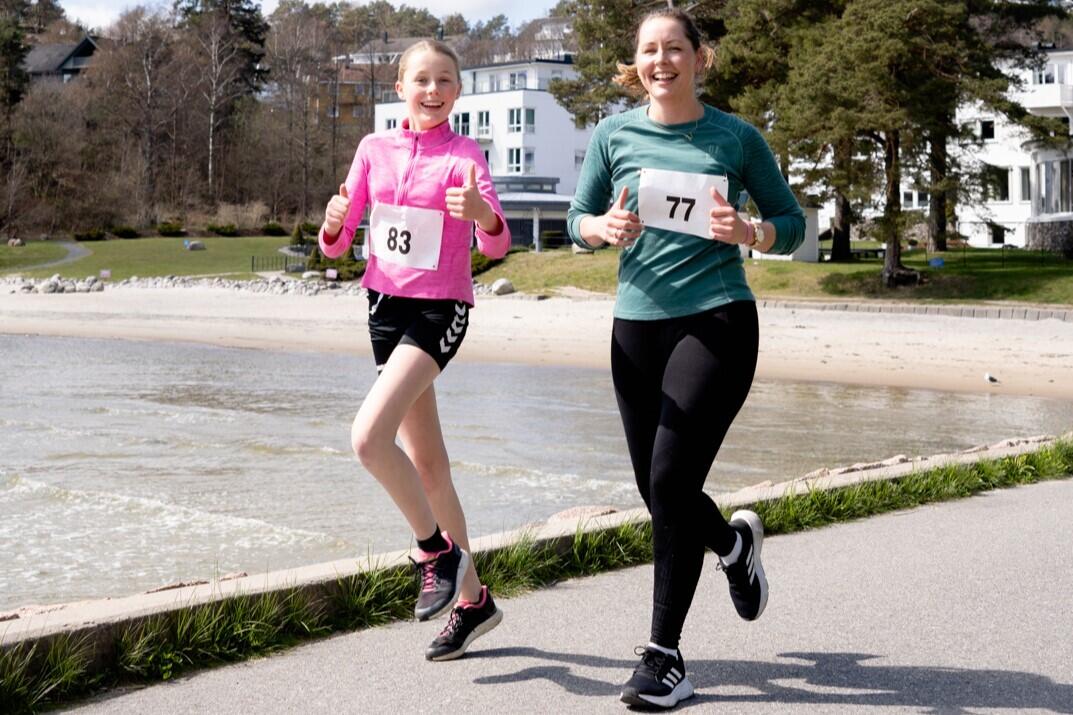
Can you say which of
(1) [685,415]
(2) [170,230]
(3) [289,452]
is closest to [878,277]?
(3) [289,452]

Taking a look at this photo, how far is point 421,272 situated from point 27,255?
62400 mm

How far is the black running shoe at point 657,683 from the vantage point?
4336 mm

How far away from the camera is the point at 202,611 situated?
4.92 metres

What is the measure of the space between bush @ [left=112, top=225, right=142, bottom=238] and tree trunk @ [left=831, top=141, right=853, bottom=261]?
41.7 meters

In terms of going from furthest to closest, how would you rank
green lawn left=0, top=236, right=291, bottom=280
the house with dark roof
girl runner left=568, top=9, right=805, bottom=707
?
the house with dark roof < green lawn left=0, top=236, right=291, bottom=280 < girl runner left=568, top=9, right=805, bottom=707

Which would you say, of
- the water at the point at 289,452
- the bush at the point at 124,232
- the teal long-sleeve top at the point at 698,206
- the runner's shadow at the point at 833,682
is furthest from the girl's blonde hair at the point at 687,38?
the bush at the point at 124,232

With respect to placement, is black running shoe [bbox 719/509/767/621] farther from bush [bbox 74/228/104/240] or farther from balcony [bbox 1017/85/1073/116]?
bush [bbox 74/228/104/240]

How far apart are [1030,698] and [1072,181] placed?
49.5m

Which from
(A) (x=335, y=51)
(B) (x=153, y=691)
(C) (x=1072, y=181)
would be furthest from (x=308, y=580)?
(A) (x=335, y=51)

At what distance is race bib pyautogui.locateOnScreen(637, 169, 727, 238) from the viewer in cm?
457

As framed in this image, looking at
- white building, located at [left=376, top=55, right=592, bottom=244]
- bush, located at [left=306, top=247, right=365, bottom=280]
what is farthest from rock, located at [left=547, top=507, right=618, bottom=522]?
white building, located at [left=376, top=55, right=592, bottom=244]

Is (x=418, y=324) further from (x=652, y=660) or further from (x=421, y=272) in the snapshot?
(x=652, y=660)

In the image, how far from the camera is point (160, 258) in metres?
61.5

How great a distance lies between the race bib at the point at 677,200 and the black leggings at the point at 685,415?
0.30m
